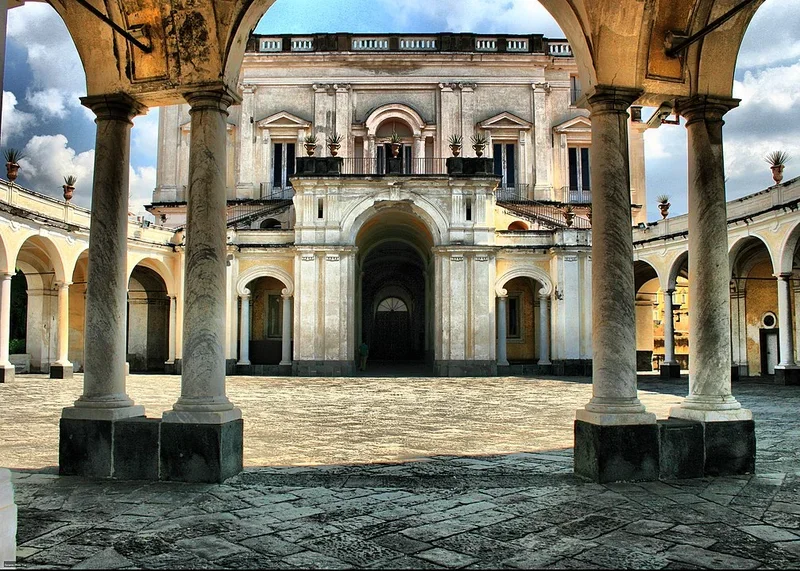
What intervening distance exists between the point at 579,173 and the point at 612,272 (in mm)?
31613

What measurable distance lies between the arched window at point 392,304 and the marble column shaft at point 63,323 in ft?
78.2

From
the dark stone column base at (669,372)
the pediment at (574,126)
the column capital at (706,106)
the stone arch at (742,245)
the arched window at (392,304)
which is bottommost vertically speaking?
the dark stone column base at (669,372)

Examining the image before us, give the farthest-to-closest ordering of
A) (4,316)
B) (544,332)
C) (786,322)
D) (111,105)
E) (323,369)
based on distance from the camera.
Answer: (544,332) → (323,369) → (4,316) → (786,322) → (111,105)

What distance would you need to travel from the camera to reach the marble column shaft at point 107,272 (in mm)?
7516

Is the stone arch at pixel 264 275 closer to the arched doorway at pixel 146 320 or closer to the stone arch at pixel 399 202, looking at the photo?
the stone arch at pixel 399 202

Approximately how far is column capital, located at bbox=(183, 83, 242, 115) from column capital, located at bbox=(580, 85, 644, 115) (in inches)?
159

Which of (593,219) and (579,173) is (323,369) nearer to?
(579,173)

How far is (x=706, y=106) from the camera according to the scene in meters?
7.91

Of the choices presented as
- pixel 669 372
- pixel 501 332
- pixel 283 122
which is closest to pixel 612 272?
pixel 669 372

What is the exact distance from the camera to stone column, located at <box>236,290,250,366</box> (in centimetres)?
A: 2991

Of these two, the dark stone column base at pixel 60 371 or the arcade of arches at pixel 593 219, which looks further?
the dark stone column base at pixel 60 371

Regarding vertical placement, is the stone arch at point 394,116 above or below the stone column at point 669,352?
above

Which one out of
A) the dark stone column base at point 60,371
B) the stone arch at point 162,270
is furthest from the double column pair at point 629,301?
the stone arch at point 162,270

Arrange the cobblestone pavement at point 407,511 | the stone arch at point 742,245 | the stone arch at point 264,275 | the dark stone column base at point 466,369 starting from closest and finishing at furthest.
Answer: the cobblestone pavement at point 407,511, the stone arch at point 742,245, the dark stone column base at point 466,369, the stone arch at point 264,275
